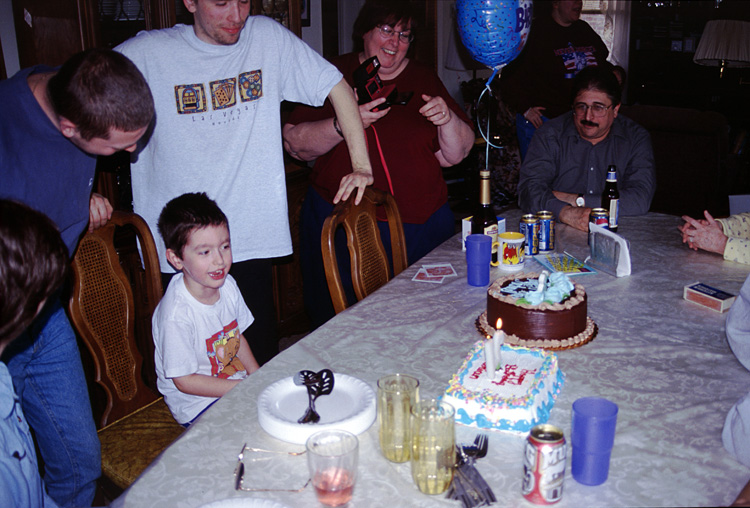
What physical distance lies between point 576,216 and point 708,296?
2.75 ft

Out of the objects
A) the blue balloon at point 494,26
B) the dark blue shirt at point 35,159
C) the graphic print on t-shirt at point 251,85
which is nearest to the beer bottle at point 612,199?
the blue balloon at point 494,26

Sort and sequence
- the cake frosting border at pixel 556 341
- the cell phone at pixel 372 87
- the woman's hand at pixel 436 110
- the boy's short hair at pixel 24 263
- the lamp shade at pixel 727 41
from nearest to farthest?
1. the boy's short hair at pixel 24 263
2. the cake frosting border at pixel 556 341
3. the woman's hand at pixel 436 110
4. the cell phone at pixel 372 87
5. the lamp shade at pixel 727 41

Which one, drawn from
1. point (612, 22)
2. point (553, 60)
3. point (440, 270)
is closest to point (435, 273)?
point (440, 270)

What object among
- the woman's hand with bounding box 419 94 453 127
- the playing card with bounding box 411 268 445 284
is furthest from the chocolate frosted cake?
the woman's hand with bounding box 419 94 453 127

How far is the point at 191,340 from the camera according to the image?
6.04 ft

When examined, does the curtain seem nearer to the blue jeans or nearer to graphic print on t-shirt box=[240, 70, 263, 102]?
graphic print on t-shirt box=[240, 70, 263, 102]

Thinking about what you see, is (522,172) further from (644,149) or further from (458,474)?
(458,474)

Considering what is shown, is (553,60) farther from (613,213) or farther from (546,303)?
(546,303)

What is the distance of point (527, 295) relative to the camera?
5.50ft

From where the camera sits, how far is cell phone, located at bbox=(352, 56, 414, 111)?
8.29ft

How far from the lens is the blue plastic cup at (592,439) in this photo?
109 cm

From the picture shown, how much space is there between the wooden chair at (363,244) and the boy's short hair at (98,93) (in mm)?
786

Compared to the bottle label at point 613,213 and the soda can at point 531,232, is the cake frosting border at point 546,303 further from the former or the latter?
the bottle label at point 613,213

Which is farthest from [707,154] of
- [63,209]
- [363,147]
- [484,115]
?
[63,209]
